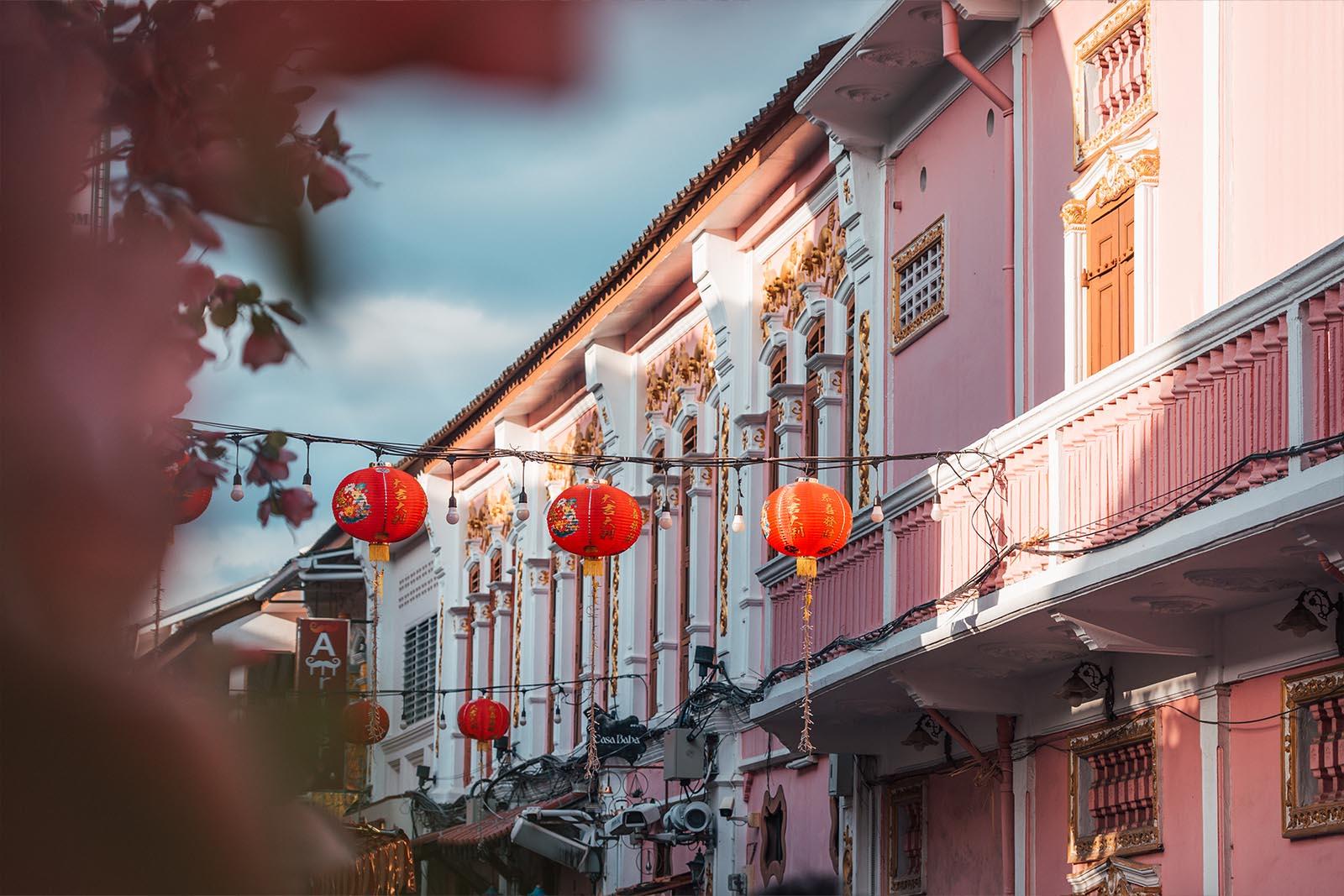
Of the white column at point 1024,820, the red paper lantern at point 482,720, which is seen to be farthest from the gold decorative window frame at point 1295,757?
Answer: the red paper lantern at point 482,720

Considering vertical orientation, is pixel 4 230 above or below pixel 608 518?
below

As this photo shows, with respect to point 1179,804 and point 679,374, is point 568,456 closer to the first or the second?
point 1179,804

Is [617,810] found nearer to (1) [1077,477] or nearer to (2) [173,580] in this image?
(1) [1077,477]

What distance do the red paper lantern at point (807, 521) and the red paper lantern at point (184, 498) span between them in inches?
510

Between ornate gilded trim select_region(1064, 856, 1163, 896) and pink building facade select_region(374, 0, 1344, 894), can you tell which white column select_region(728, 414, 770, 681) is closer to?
pink building facade select_region(374, 0, 1344, 894)

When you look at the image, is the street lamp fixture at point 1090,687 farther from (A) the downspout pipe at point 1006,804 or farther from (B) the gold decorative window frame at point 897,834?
(B) the gold decorative window frame at point 897,834

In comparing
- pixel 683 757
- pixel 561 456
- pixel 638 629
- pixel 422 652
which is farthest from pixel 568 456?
pixel 422 652

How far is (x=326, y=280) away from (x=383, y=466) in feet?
1.39

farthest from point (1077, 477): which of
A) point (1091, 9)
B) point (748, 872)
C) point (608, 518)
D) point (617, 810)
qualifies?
point (617, 810)

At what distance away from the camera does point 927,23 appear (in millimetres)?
16031

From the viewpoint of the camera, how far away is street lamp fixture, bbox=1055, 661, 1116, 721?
13.3 m

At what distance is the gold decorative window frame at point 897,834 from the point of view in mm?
16328

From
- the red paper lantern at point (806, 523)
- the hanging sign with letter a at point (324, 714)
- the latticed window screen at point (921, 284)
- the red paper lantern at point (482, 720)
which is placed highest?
the latticed window screen at point (921, 284)

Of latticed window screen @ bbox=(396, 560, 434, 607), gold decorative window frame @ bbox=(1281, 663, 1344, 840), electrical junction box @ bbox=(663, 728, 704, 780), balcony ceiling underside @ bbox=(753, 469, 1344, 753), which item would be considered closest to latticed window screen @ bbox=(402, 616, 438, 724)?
latticed window screen @ bbox=(396, 560, 434, 607)
